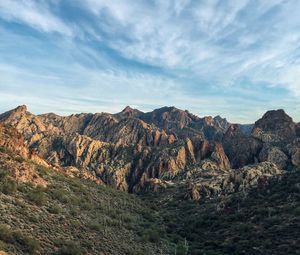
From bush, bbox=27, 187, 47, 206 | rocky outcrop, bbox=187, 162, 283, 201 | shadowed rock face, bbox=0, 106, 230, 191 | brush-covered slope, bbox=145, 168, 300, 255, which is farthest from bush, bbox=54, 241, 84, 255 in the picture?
shadowed rock face, bbox=0, 106, 230, 191

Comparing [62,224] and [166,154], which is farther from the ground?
[166,154]

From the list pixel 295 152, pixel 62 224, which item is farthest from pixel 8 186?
pixel 295 152

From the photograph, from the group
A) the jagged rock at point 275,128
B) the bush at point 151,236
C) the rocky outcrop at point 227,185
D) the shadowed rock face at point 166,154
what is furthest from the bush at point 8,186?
the jagged rock at point 275,128

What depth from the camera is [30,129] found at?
585 feet

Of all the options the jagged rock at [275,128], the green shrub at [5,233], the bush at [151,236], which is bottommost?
the bush at [151,236]

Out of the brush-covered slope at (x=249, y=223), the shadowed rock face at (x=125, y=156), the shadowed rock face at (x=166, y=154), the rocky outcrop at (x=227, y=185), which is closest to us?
the brush-covered slope at (x=249, y=223)

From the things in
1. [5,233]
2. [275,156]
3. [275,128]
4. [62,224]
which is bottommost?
[62,224]

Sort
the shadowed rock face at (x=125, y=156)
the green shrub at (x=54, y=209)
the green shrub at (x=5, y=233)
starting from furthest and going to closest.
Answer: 1. the shadowed rock face at (x=125, y=156)
2. the green shrub at (x=54, y=209)
3. the green shrub at (x=5, y=233)

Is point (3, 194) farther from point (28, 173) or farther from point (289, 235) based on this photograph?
point (289, 235)

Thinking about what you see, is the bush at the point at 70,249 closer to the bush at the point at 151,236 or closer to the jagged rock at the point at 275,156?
the bush at the point at 151,236

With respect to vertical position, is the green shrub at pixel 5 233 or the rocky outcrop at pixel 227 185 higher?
the green shrub at pixel 5 233

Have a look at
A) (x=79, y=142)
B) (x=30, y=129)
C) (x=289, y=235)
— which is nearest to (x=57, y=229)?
(x=289, y=235)

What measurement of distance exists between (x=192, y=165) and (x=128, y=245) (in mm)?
92085

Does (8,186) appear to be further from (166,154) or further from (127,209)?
(166,154)
